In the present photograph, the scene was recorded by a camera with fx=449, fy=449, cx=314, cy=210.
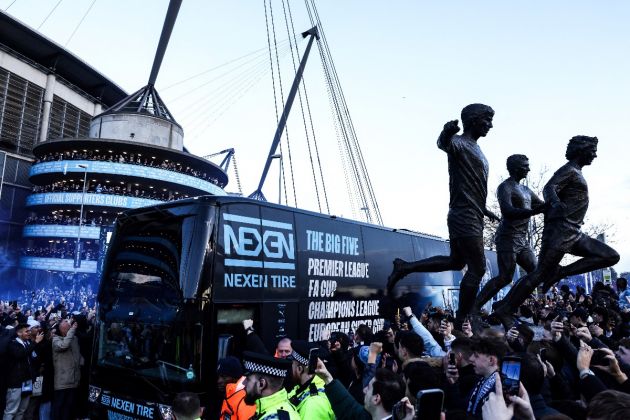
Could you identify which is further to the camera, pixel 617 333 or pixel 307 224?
pixel 307 224

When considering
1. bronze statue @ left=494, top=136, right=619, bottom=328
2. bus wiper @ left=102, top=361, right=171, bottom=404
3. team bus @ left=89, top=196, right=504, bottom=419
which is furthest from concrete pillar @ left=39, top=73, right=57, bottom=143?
bronze statue @ left=494, top=136, right=619, bottom=328

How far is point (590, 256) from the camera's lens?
18.1ft

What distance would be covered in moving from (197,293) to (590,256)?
4.89 meters

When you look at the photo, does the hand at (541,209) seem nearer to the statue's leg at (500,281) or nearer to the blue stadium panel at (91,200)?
the statue's leg at (500,281)

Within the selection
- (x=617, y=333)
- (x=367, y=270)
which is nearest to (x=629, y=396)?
(x=617, y=333)

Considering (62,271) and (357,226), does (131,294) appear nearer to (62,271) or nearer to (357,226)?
(357,226)

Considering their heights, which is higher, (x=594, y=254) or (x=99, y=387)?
(x=594, y=254)

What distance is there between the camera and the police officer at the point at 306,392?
308 centimetres

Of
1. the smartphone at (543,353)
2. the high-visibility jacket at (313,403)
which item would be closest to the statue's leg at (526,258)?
the smartphone at (543,353)

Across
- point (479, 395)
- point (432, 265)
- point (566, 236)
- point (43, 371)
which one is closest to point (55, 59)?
point (43, 371)

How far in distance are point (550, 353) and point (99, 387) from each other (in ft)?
18.3

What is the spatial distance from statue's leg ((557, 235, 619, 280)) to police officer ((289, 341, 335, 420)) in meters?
3.86

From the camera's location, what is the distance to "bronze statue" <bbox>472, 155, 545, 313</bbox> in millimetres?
5977

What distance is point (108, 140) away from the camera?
39500 millimetres
